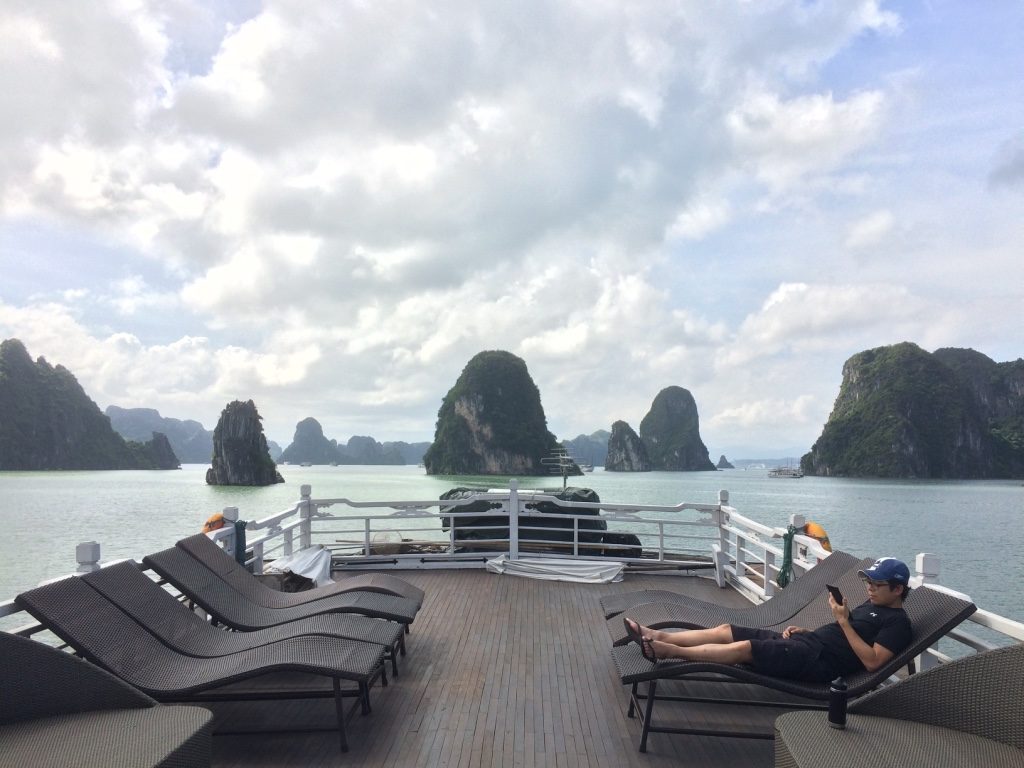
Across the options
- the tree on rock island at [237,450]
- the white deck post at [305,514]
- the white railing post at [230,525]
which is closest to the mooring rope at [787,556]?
the white railing post at [230,525]

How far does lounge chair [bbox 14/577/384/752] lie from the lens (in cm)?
284

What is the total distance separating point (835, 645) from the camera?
121 inches

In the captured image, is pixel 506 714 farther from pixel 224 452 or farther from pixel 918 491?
pixel 224 452

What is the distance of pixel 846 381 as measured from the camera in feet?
300

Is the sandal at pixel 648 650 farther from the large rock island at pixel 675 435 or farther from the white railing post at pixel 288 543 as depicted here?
the large rock island at pixel 675 435

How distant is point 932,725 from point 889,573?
79 cm

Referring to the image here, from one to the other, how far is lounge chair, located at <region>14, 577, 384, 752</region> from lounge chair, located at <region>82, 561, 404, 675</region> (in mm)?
69

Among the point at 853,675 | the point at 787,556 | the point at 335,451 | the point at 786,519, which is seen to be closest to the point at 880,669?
the point at 853,675

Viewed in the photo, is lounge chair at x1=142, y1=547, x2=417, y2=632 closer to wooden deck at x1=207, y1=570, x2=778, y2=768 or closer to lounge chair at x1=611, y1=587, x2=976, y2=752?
wooden deck at x1=207, y1=570, x2=778, y2=768

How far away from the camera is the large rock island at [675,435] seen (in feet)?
410

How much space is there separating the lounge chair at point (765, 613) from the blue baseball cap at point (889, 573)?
1.50 ft

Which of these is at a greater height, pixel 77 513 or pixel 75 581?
pixel 75 581

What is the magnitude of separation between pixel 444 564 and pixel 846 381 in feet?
312

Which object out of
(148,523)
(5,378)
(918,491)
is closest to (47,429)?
(5,378)
